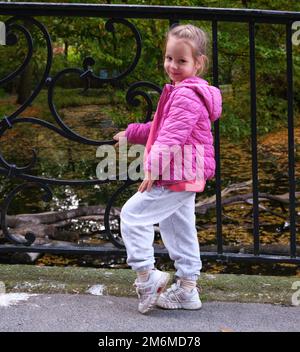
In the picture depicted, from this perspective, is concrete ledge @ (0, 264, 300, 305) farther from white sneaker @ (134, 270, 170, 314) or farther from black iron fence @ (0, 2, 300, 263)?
white sneaker @ (134, 270, 170, 314)

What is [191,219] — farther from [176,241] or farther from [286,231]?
[286,231]

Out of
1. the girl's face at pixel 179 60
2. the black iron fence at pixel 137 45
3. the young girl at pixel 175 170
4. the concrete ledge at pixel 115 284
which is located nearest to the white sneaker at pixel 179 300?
the young girl at pixel 175 170

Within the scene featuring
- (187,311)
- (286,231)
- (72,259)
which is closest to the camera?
(187,311)

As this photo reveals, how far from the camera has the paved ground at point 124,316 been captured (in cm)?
261

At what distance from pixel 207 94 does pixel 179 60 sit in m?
0.20

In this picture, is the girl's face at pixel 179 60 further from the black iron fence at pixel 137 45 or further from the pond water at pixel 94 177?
the pond water at pixel 94 177

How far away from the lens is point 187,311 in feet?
9.26

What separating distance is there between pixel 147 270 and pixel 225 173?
22.2 ft

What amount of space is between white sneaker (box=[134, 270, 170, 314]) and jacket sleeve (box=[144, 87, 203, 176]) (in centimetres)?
47

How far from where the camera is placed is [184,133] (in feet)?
8.64

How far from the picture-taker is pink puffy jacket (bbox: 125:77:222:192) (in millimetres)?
2635

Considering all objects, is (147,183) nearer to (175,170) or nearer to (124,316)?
(175,170)
